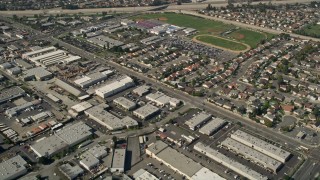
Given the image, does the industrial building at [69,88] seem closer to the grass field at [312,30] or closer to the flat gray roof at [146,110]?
the flat gray roof at [146,110]

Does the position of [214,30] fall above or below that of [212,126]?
above

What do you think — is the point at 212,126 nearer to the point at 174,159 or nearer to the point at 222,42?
the point at 174,159

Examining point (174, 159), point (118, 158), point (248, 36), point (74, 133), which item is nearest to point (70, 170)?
point (118, 158)

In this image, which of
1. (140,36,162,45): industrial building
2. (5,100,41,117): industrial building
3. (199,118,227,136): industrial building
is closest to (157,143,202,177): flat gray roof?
(199,118,227,136): industrial building

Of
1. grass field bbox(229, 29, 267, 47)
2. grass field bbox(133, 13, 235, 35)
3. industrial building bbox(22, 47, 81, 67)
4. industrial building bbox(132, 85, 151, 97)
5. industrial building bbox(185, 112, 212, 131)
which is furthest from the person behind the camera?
grass field bbox(133, 13, 235, 35)

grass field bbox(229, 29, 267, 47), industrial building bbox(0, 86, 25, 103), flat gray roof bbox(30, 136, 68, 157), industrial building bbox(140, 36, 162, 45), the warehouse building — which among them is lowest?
flat gray roof bbox(30, 136, 68, 157)

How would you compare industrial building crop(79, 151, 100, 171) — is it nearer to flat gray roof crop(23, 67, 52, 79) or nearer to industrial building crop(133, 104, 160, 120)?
industrial building crop(133, 104, 160, 120)

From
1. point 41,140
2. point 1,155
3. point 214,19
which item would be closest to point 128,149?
point 41,140

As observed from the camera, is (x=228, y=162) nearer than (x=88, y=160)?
Yes
